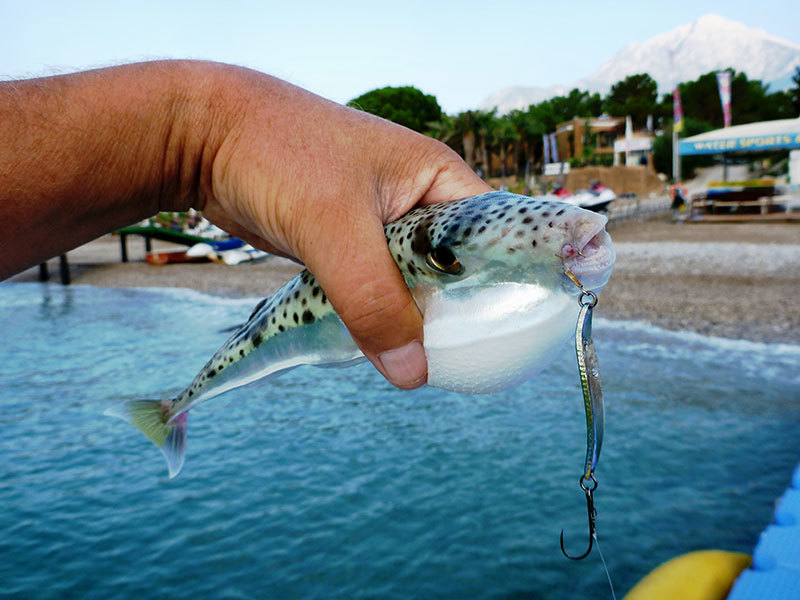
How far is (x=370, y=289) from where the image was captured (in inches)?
65.7

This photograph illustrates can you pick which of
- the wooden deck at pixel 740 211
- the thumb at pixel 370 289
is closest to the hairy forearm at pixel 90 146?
the thumb at pixel 370 289

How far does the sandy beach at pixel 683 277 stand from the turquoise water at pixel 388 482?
1787 mm

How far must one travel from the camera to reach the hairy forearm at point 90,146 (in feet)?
5.37

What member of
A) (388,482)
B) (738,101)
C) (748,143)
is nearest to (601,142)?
(738,101)

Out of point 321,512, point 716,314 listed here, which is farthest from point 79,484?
point 716,314

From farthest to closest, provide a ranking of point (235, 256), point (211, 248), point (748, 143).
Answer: point (748, 143) → point (211, 248) → point (235, 256)

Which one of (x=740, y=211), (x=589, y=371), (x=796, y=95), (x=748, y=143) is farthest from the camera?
(x=796, y=95)

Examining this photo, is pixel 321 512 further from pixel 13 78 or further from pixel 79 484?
pixel 13 78

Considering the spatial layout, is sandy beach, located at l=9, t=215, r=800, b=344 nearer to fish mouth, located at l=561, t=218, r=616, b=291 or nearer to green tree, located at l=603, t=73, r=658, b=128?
fish mouth, located at l=561, t=218, r=616, b=291

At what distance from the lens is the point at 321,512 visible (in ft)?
21.9

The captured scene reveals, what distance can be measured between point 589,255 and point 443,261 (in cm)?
35

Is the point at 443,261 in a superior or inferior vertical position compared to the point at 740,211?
superior

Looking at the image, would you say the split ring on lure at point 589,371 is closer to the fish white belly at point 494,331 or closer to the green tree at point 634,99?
the fish white belly at point 494,331

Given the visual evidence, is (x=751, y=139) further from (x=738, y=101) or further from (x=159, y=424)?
(x=738, y=101)
